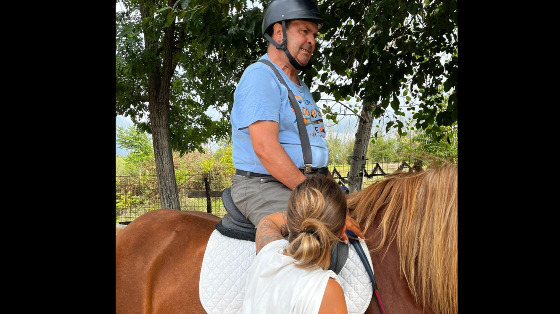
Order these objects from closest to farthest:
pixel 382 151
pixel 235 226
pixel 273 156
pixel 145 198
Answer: pixel 273 156, pixel 235 226, pixel 145 198, pixel 382 151

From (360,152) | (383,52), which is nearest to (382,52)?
(383,52)

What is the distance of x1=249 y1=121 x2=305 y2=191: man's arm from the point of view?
2137 mm

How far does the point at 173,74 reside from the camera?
9.20 m

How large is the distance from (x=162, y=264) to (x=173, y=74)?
720 centimetres

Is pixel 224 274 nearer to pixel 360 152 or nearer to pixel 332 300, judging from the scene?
pixel 332 300

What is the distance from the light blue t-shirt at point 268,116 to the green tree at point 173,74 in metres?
2.87

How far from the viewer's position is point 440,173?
1.97m

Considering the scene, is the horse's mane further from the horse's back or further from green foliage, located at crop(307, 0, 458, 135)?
green foliage, located at crop(307, 0, 458, 135)

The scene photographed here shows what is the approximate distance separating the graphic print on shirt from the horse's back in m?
0.80

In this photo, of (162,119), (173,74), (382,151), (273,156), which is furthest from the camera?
(382,151)

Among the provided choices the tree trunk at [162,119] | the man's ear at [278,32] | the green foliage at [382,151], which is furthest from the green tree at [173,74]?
the green foliage at [382,151]

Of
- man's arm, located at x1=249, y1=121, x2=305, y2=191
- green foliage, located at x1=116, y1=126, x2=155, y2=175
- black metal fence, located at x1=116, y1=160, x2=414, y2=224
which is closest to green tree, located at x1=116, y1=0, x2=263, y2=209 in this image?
black metal fence, located at x1=116, y1=160, x2=414, y2=224
